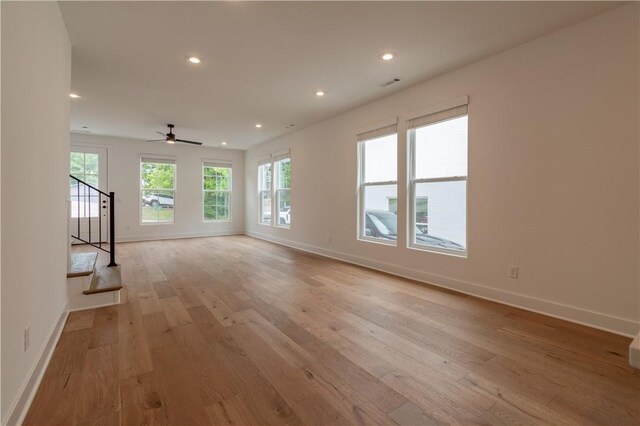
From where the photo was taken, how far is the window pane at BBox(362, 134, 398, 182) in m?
4.49

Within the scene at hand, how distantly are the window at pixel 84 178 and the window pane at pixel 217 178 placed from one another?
8.50 ft

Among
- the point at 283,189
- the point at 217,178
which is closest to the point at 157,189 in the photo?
the point at 217,178

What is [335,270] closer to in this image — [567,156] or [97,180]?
[567,156]

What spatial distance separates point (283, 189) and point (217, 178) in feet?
9.00

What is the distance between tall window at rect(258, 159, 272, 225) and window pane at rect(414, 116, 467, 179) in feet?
15.9

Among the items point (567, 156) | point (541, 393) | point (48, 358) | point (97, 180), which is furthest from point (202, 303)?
point (97, 180)

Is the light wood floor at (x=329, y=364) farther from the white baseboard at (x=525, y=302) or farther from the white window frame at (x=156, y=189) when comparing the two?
the white window frame at (x=156, y=189)

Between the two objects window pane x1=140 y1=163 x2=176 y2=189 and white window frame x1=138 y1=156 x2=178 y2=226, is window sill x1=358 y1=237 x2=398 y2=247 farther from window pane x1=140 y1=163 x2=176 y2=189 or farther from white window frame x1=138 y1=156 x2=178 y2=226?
window pane x1=140 y1=163 x2=176 y2=189

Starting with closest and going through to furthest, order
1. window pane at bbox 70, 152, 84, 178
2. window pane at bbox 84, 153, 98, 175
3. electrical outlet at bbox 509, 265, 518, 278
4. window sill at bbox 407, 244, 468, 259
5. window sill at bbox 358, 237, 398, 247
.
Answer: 1. electrical outlet at bbox 509, 265, 518, 278
2. window sill at bbox 407, 244, 468, 259
3. window sill at bbox 358, 237, 398, 247
4. window pane at bbox 70, 152, 84, 178
5. window pane at bbox 84, 153, 98, 175

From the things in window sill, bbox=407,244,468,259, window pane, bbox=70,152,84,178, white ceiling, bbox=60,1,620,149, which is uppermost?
white ceiling, bbox=60,1,620,149

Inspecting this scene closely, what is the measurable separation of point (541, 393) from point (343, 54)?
3.26 meters

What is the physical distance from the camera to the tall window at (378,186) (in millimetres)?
4508

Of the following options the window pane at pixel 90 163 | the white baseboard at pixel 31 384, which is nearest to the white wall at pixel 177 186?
the window pane at pixel 90 163

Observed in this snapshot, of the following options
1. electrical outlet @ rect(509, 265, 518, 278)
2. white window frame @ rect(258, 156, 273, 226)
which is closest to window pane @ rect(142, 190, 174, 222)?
white window frame @ rect(258, 156, 273, 226)
